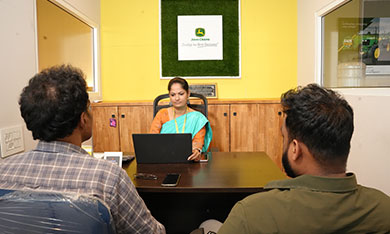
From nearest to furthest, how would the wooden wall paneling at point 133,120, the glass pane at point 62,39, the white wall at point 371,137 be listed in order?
the white wall at point 371,137, the glass pane at point 62,39, the wooden wall paneling at point 133,120

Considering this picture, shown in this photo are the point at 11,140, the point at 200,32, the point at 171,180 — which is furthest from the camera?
the point at 200,32

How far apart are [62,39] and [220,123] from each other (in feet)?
6.40

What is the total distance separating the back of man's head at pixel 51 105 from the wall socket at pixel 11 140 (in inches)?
39.8

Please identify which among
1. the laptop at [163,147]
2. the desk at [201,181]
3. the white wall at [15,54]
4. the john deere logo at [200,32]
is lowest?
the desk at [201,181]

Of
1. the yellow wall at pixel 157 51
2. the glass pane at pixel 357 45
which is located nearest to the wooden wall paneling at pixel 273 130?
the yellow wall at pixel 157 51

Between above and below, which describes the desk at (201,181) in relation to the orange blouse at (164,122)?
below

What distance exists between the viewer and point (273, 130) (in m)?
3.82

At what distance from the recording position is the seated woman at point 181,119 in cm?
283

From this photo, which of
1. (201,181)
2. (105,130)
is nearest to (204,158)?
(201,181)

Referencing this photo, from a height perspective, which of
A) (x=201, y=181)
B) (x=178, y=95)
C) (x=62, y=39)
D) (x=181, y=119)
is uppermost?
(x=62, y=39)

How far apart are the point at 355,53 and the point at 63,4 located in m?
2.75

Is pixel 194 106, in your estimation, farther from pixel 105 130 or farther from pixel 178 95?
pixel 105 130

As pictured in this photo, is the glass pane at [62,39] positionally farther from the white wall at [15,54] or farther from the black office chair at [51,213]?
the black office chair at [51,213]

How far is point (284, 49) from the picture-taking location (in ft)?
13.7
